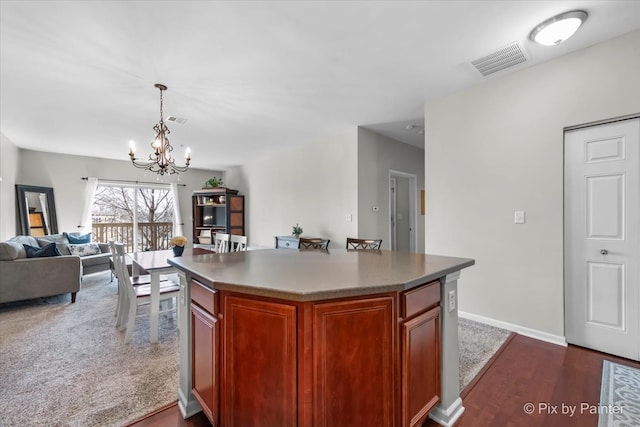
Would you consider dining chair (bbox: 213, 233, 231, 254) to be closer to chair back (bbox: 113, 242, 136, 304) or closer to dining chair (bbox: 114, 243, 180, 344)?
dining chair (bbox: 114, 243, 180, 344)

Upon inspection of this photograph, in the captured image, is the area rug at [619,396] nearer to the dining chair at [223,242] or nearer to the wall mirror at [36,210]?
the dining chair at [223,242]

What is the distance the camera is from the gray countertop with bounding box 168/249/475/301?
1148 mm

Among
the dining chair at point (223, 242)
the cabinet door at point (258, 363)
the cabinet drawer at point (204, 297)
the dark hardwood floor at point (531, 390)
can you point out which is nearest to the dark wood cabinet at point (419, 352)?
the dark hardwood floor at point (531, 390)

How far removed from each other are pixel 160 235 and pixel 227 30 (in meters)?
6.64

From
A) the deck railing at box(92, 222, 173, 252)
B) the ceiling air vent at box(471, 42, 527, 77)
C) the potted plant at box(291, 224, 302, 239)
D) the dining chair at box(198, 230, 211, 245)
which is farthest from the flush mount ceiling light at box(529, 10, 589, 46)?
the deck railing at box(92, 222, 173, 252)

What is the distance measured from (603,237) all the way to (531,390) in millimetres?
1476

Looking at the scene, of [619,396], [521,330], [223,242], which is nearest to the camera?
[619,396]

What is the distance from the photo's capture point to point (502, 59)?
2.49 m

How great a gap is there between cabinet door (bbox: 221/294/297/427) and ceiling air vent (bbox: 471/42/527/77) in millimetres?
2729

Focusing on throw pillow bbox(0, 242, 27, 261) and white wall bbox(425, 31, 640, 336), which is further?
throw pillow bbox(0, 242, 27, 261)

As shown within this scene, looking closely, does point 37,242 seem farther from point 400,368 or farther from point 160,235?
point 400,368

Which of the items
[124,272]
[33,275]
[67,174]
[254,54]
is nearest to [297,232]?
[124,272]

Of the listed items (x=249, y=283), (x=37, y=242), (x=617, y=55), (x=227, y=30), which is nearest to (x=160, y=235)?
(x=37, y=242)

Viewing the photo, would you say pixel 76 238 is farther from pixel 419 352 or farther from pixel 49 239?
pixel 419 352
